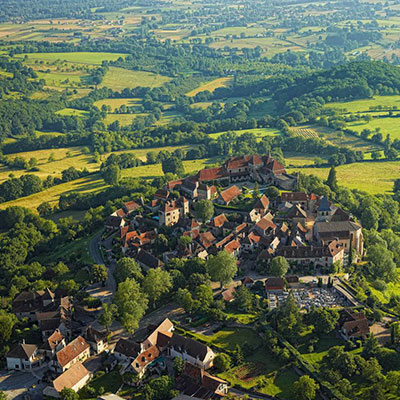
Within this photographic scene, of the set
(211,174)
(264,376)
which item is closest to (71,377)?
(264,376)

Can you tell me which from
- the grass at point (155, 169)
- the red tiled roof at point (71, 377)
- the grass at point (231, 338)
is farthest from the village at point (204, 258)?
the grass at point (155, 169)

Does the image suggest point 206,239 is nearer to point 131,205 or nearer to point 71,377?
point 131,205

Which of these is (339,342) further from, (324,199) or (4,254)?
(4,254)

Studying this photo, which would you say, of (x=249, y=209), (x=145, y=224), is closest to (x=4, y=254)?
(x=145, y=224)

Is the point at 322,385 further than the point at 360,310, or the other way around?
the point at 360,310

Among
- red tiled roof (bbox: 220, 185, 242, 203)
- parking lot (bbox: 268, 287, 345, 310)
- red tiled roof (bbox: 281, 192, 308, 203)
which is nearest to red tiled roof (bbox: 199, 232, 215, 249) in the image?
red tiled roof (bbox: 220, 185, 242, 203)

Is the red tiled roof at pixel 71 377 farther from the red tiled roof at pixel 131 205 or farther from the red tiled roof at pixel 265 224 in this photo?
the red tiled roof at pixel 131 205

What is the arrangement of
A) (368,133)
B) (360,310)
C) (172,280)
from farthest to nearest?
(368,133)
(172,280)
(360,310)

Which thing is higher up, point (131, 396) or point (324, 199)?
point (324, 199)
